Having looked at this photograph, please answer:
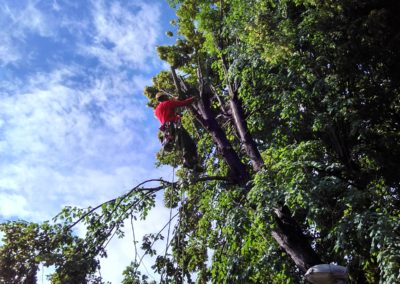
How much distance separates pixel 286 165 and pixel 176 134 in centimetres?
154

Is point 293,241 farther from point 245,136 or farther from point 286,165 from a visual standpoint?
point 245,136

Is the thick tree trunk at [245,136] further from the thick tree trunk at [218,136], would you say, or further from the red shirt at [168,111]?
the red shirt at [168,111]

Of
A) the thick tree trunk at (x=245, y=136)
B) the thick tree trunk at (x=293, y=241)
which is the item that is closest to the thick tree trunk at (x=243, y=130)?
the thick tree trunk at (x=245, y=136)

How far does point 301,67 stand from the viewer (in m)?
5.70

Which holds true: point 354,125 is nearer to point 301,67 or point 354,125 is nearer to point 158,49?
point 301,67

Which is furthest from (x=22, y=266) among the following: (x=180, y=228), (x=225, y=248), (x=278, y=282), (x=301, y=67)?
(x=301, y=67)

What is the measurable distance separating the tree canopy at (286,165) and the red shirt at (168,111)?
17.8 inches

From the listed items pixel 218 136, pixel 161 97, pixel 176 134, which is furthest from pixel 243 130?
pixel 161 97

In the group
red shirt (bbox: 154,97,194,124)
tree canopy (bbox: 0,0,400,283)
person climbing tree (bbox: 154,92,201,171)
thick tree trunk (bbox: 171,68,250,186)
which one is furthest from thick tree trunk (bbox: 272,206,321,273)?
red shirt (bbox: 154,97,194,124)

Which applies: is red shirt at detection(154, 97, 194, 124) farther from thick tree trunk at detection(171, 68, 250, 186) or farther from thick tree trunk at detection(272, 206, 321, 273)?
thick tree trunk at detection(272, 206, 321, 273)

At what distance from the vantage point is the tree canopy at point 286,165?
459 cm

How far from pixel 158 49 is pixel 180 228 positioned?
18.7ft

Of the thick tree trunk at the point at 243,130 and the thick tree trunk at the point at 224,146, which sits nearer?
the thick tree trunk at the point at 224,146

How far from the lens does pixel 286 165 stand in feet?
15.8
